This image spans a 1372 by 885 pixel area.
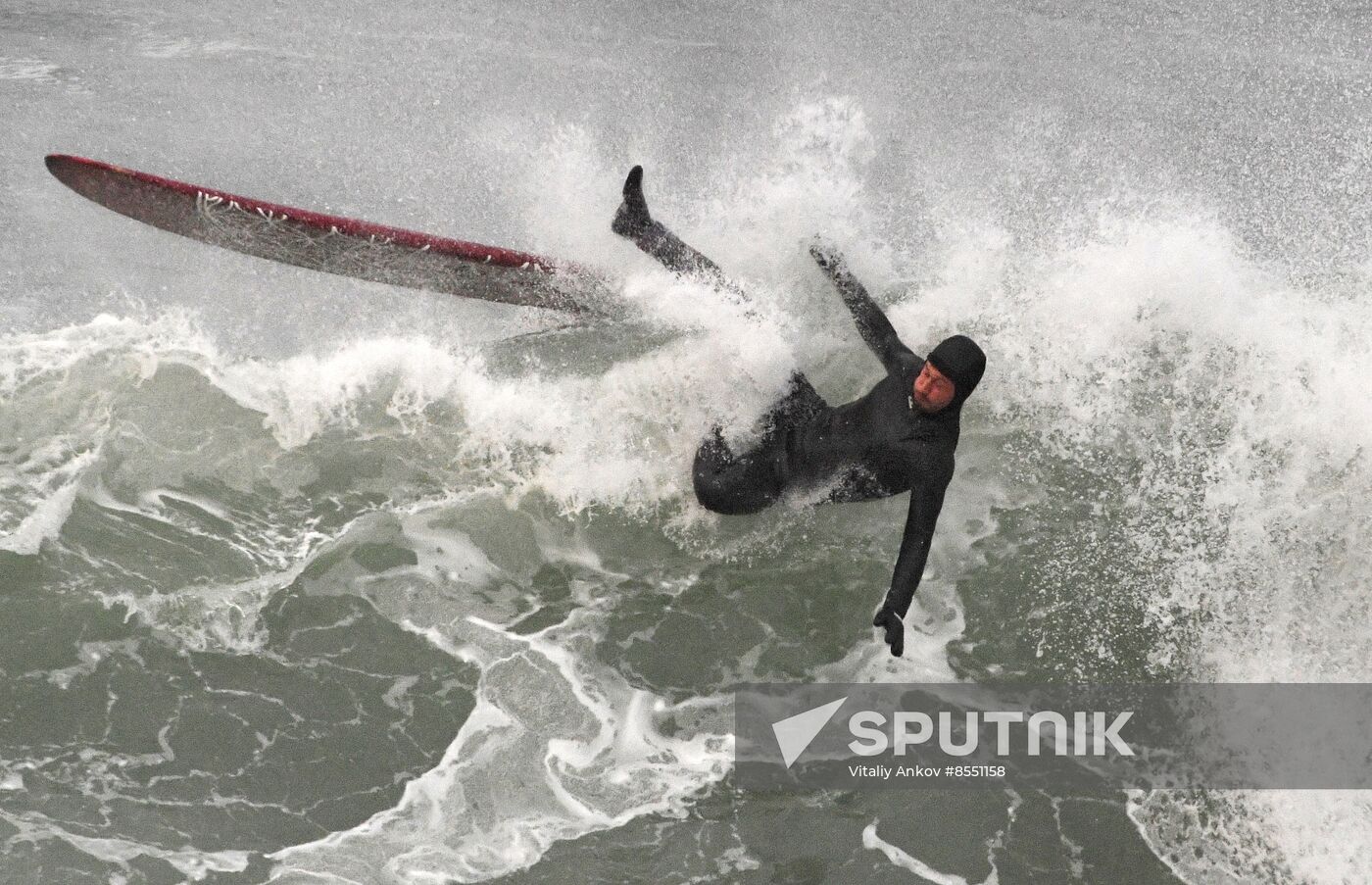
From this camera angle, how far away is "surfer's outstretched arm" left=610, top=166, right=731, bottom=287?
16.1 ft

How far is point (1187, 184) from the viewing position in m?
7.36

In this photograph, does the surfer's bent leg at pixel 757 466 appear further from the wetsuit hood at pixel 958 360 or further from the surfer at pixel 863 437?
the wetsuit hood at pixel 958 360

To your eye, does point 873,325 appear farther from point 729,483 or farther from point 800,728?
point 800,728

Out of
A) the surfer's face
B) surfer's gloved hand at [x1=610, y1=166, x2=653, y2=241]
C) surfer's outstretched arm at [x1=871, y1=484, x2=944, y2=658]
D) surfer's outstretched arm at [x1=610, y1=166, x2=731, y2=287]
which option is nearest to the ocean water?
surfer's outstretched arm at [x1=610, y1=166, x2=731, y2=287]

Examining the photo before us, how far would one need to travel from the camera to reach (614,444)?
18.7 ft

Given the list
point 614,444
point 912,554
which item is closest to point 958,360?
A: point 912,554

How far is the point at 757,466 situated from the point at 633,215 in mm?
1395

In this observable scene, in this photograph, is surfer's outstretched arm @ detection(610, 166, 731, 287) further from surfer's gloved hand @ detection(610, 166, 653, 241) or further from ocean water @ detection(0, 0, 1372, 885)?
ocean water @ detection(0, 0, 1372, 885)

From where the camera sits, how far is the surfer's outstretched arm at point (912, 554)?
413cm

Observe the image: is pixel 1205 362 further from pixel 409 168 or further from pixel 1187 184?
pixel 409 168

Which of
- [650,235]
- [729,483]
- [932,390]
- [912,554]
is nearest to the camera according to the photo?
[932,390]

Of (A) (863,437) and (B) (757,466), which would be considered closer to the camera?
(A) (863,437)

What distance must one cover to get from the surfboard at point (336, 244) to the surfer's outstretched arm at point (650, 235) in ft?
2.44

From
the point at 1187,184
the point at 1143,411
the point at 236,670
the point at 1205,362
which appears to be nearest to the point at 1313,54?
the point at 1187,184
